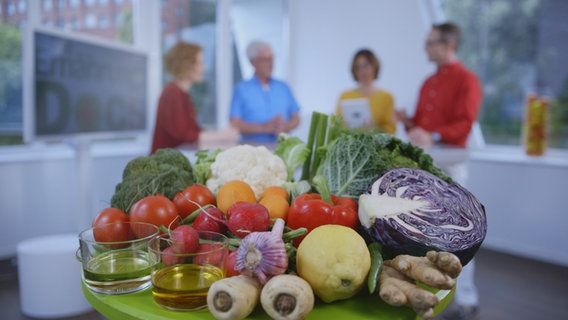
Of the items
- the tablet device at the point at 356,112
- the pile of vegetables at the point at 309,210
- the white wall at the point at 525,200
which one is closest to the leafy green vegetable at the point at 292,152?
the pile of vegetables at the point at 309,210

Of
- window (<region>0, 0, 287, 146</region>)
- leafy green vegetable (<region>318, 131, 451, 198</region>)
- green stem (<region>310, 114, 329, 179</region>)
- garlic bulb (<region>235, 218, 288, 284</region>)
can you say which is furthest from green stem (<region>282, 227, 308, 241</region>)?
window (<region>0, 0, 287, 146</region>)

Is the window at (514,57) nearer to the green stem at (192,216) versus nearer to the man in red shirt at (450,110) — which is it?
the man in red shirt at (450,110)

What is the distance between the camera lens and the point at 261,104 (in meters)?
3.73

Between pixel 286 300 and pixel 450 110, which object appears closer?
pixel 286 300

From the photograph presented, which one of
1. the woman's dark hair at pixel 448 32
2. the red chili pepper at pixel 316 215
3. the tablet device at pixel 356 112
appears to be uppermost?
the woman's dark hair at pixel 448 32

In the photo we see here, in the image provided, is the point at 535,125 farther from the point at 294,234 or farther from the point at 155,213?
the point at 155,213

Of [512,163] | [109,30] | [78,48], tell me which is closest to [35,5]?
[109,30]

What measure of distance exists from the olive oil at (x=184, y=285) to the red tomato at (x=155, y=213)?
8.3 inches

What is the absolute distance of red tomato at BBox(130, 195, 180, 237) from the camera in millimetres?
1119

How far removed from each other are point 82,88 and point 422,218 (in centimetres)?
281

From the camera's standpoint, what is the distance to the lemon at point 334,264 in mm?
874

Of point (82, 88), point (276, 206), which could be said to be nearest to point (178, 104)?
point (82, 88)

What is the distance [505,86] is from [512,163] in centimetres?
92

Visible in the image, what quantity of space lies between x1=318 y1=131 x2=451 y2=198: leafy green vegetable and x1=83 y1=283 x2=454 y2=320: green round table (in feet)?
1.33
